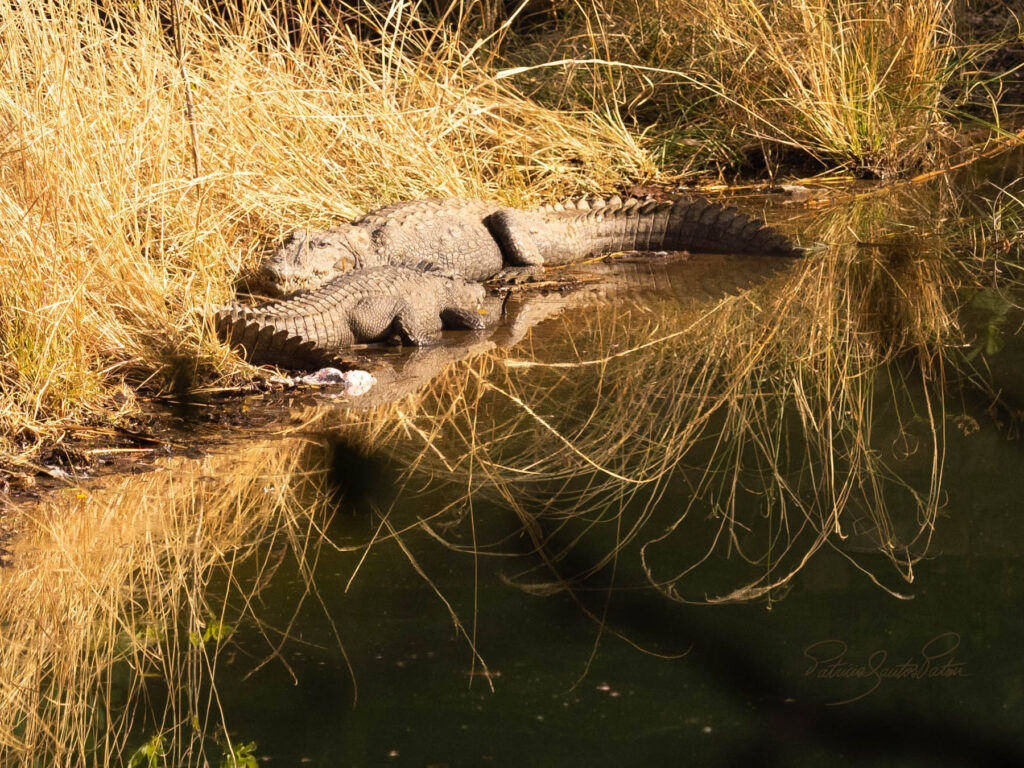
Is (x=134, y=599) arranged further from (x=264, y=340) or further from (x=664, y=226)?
(x=664, y=226)

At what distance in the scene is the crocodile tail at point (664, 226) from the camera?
6637 mm

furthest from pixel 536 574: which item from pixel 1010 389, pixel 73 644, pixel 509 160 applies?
pixel 509 160

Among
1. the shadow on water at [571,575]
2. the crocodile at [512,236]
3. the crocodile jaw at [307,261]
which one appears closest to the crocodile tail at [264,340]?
the shadow on water at [571,575]

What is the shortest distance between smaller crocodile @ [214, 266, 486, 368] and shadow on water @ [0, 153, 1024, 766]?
429 millimetres

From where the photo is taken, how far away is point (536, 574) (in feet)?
10.1

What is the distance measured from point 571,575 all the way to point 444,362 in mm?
2121

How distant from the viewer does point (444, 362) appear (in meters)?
5.07

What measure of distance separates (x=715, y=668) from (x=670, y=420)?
1.51 meters

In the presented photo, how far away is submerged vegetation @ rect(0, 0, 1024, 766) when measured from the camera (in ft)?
9.88

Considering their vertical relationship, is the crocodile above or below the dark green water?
above

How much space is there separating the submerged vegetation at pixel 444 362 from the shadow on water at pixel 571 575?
0.7 inches

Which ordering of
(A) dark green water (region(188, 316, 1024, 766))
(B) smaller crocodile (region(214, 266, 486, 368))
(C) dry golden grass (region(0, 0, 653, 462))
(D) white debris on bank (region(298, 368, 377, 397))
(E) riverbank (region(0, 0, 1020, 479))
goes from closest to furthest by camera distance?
(A) dark green water (region(188, 316, 1024, 766)) < (C) dry golden grass (region(0, 0, 653, 462)) < (E) riverbank (region(0, 0, 1020, 479)) < (D) white debris on bank (region(298, 368, 377, 397)) < (B) smaller crocodile (region(214, 266, 486, 368))

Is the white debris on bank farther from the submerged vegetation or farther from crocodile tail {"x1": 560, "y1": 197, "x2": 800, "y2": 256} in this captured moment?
crocodile tail {"x1": 560, "y1": 197, "x2": 800, "y2": 256}

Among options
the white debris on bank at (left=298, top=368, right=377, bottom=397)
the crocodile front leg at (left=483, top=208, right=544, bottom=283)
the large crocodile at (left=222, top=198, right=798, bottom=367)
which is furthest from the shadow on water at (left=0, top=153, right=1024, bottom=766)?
the crocodile front leg at (left=483, top=208, right=544, bottom=283)
